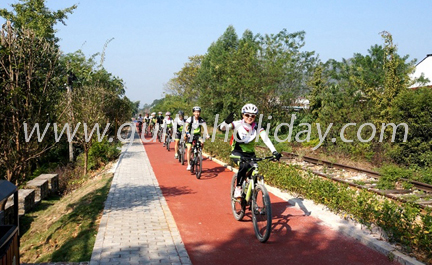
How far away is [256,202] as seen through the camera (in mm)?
6375

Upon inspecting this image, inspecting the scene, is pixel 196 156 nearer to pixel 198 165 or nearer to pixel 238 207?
pixel 198 165

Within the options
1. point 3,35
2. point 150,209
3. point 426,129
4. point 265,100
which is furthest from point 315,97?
point 3,35

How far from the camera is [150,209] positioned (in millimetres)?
7984

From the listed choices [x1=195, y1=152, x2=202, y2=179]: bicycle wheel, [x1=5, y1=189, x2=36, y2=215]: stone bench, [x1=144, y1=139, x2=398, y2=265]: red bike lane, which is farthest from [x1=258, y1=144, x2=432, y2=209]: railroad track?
[x1=5, y1=189, x2=36, y2=215]: stone bench

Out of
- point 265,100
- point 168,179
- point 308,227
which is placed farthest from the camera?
point 265,100

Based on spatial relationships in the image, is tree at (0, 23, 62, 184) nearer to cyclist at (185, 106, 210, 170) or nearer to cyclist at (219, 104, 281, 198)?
cyclist at (219, 104, 281, 198)

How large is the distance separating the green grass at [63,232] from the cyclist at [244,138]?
2569mm

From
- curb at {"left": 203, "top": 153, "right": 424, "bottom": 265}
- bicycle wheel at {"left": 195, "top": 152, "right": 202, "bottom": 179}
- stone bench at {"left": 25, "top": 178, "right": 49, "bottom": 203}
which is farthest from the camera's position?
bicycle wheel at {"left": 195, "top": 152, "right": 202, "bottom": 179}

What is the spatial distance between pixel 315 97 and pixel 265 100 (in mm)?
3584

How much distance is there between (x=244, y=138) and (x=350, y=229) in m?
2.23

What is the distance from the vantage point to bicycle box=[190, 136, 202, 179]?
38.4ft

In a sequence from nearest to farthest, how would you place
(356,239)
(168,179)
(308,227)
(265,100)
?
(356,239), (308,227), (168,179), (265,100)

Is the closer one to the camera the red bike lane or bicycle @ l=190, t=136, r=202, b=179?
the red bike lane

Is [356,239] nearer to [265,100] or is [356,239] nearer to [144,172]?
[144,172]
